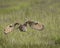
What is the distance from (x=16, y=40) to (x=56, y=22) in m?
3.86

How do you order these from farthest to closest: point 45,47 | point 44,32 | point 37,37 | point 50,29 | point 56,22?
point 56,22, point 50,29, point 44,32, point 37,37, point 45,47

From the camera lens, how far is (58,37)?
9.48 metres

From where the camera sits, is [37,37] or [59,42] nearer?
[59,42]

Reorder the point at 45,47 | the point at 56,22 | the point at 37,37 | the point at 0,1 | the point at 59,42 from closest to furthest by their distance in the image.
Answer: the point at 45,47, the point at 59,42, the point at 37,37, the point at 56,22, the point at 0,1

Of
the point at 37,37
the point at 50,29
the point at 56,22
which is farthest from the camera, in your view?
the point at 56,22

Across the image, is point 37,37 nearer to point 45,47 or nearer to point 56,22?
point 45,47

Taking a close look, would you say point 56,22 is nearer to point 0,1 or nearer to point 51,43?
point 51,43

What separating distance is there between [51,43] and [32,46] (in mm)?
728

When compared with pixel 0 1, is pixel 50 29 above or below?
below

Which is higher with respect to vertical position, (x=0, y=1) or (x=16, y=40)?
(x=0, y=1)

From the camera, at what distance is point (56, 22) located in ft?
41.1

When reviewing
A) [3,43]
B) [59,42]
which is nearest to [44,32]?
[59,42]

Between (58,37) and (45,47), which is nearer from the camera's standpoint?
(45,47)

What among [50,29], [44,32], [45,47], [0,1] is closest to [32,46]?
[45,47]
